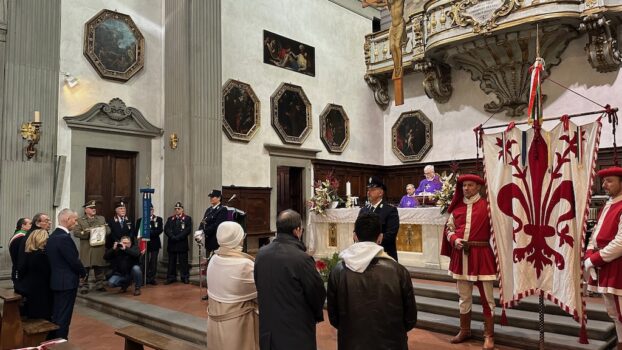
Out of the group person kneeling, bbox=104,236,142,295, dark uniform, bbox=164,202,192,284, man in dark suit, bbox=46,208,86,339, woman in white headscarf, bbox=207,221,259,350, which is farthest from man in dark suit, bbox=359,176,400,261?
dark uniform, bbox=164,202,192,284

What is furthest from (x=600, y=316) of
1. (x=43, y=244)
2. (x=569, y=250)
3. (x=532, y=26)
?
(x=532, y=26)

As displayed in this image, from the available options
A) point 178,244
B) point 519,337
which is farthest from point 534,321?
point 178,244

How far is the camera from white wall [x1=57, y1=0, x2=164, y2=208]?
8781mm

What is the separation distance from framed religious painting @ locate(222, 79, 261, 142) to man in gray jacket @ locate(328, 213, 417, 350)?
27.8 ft

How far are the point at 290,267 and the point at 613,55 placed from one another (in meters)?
11.2

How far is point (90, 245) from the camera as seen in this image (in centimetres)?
779

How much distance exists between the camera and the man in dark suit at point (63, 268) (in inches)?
184

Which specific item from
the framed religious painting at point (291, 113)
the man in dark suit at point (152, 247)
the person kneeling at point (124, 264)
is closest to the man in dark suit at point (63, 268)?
the person kneeling at point (124, 264)

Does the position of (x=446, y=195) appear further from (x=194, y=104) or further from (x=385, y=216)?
(x=194, y=104)

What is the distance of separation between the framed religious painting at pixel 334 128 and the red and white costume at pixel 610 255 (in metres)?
9.79

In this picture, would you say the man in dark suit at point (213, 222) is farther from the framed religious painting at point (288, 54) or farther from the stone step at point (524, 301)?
the framed religious painting at point (288, 54)

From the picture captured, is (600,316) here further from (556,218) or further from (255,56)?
(255,56)

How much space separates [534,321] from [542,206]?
5.05ft

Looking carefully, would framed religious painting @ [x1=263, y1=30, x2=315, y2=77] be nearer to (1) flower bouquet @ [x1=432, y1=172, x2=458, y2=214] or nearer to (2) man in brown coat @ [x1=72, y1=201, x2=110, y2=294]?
(2) man in brown coat @ [x1=72, y1=201, x2=110, y2=294]
